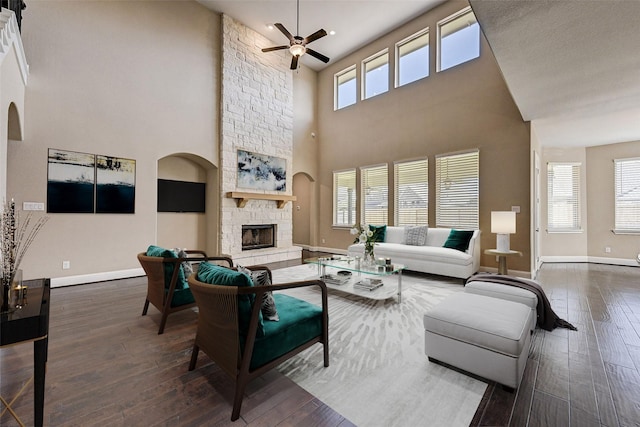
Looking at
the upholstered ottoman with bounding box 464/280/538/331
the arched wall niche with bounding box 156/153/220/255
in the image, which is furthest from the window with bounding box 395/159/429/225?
the arched wall niche with bounding box 156/153/220/255

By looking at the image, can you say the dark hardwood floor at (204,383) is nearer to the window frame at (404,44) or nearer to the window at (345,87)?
the window frame at (404,44)

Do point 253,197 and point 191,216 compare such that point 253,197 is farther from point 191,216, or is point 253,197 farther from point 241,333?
point 241,333

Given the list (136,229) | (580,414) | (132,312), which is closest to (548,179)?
(580,414)

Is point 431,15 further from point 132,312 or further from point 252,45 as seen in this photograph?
point 132,312

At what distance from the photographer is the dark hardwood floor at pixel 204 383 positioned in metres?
1.54

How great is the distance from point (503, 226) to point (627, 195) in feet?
13.1

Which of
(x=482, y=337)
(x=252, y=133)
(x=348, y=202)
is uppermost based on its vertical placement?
(x=252, y=133)

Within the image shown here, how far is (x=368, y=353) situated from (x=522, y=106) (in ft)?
14.0

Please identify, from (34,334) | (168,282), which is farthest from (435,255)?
(34,334)

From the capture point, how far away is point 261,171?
6848 mm

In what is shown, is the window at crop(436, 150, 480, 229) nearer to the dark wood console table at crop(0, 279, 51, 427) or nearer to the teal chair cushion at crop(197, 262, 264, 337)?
the teal chair cushion at crop(197, 262, 264, 337)

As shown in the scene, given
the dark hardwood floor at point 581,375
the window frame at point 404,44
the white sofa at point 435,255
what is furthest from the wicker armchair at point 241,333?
the window frame at point 404,44

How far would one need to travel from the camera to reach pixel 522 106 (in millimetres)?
4047

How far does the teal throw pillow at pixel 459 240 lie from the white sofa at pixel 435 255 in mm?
79
